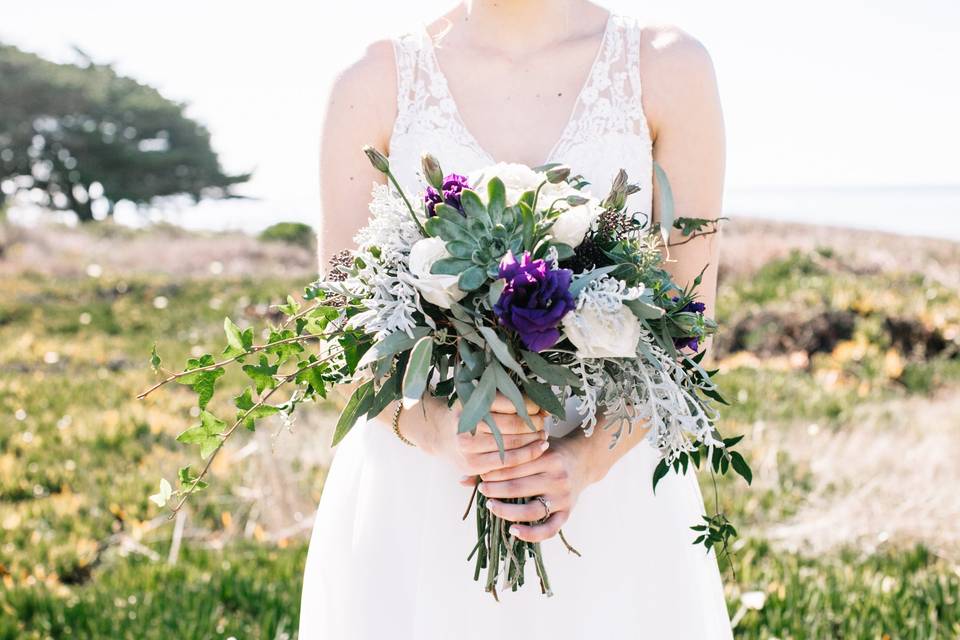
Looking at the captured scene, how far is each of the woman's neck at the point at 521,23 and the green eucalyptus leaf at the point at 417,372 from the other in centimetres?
144

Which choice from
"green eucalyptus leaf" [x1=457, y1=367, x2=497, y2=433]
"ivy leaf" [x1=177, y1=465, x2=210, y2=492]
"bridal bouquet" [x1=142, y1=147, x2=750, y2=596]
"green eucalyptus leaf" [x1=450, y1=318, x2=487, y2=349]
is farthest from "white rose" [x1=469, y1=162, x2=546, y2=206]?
"ivy leaf" [x1=177, y1=465, x2=210, y2=492]

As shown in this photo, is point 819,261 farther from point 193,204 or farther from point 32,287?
point 193,204

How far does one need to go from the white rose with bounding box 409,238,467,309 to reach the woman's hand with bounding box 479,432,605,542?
0.52 meters

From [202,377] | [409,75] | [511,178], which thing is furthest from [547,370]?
[409,75]

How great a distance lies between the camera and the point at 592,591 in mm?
2482

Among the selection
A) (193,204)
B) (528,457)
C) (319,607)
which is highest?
(528,457)

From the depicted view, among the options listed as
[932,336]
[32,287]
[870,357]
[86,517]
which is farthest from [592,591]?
[32,287]

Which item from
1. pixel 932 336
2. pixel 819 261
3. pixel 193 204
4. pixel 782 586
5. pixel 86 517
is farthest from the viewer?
pixel 193 204

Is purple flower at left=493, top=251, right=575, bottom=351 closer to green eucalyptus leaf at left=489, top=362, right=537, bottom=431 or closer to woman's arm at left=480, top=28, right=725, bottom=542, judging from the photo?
green eucalyptus leaf at left=489, top=362, right=537, bottom=431

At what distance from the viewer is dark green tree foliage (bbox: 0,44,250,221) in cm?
3434

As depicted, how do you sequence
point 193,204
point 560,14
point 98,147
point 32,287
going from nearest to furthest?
point 560,14
point 32,287
point 98,147
point 193,204

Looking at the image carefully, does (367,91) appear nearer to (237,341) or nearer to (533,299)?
(237,341)

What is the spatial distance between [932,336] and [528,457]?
9.02 metres

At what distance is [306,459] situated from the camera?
670cm
